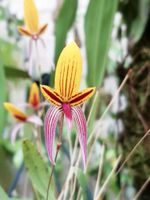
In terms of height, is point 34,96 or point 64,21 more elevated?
point 64,21

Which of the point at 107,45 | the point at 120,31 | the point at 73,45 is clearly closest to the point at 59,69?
the point at 73,45

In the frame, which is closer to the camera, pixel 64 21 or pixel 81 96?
pixel 81 96

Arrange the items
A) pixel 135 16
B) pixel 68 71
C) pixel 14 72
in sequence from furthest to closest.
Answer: pixel 135 16
pixel 14 72
pixel 68 71

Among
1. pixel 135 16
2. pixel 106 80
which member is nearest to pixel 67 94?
pixel 135 16

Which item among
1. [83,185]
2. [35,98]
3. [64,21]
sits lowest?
[83,185]

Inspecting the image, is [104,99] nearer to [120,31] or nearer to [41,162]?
[120,31]

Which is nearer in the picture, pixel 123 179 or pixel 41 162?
pixel 41 162

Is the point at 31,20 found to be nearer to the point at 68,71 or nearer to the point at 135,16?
the point at 68,71
